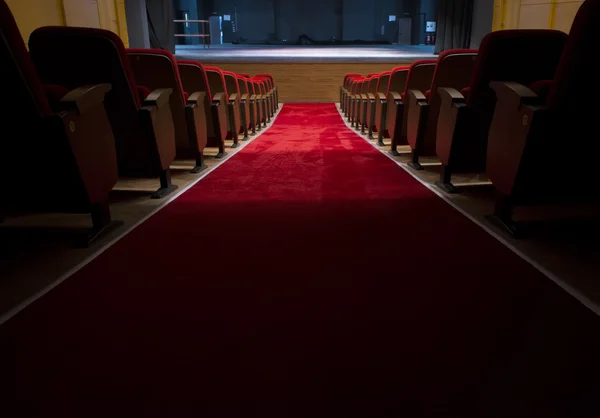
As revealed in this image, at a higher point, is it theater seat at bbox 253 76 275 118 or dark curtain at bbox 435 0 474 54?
dark curtain at bbox 435 0 474 54

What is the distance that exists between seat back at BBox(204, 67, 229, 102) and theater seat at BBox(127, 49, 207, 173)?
336 millimetres

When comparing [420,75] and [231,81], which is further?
[231,81]

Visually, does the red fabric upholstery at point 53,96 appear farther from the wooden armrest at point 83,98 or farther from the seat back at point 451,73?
the seat back at point 451,73

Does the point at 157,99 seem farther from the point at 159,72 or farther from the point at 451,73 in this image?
the point at 451,73

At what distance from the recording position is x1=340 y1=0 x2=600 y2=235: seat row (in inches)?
32.0

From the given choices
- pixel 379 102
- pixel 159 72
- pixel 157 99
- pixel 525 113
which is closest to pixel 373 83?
pixel 379 102

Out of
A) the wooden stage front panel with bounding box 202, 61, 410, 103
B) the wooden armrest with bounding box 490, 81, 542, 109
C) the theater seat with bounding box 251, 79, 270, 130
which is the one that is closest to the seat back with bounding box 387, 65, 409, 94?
the wooden armrest with bounding box 490, 81, 542, 109

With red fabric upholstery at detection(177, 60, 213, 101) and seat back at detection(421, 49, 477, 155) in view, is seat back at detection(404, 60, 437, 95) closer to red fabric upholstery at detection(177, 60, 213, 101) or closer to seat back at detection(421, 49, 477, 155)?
seat back at detection(421, 49, 477, 155)

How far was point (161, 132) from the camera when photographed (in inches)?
50.1

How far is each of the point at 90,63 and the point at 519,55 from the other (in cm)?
103

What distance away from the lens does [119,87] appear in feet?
3.76

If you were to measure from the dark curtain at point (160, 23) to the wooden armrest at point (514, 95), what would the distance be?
221 inches

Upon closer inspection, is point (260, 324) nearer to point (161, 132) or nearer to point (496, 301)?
point (496, 301)

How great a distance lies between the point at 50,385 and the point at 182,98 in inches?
44.5
